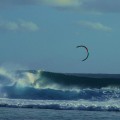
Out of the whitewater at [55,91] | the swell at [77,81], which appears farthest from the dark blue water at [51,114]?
the swell at [77,81]

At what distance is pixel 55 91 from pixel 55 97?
152 cm

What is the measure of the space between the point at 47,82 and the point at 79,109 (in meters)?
13.1

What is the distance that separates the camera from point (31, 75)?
42062mm

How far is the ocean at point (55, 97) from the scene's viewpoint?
25766mm

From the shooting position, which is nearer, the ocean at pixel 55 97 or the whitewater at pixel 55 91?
the ocean at pixel 55 97

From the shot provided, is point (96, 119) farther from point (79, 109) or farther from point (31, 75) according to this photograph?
point (31, 75)

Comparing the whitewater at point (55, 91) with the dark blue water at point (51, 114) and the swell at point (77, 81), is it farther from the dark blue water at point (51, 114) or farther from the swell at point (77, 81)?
the dark blue water at point (51, 114)

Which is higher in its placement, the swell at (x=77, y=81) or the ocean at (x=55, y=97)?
the swell at (x=77, y=81)

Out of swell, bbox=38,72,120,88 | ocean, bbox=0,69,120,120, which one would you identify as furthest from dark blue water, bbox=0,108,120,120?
swell, bbox=38,72,120,88

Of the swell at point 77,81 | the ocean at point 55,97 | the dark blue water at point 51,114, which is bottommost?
the dark blue water at point 51,114

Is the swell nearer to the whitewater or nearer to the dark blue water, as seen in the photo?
the whitewater

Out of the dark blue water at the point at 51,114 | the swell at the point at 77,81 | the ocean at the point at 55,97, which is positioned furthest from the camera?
the swell at the point at 77,81

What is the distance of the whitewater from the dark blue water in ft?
5.32

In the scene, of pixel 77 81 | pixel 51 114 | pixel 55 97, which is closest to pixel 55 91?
pixel 55 97
